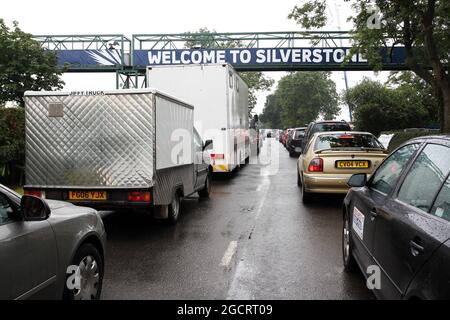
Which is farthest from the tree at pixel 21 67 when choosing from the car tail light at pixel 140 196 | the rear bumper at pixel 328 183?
the rear bumper at pixel 328 183

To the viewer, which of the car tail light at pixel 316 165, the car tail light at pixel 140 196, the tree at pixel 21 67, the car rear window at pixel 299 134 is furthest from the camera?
the car rear window at pixel 299 134

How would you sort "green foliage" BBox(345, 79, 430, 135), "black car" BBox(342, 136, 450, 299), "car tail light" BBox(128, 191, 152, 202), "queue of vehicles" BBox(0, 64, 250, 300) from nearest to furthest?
1. "black car" BBox(342, 136, 450, 299)
2. "queue of vehicles" BBox(0, 64, 250, 300)
3. "car tail light" BBox(128, 191, 152, 202)
4. "green foliage" BBox(345, 79, 430, 135)

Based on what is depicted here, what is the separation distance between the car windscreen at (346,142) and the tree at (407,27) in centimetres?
653

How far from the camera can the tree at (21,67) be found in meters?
16.2

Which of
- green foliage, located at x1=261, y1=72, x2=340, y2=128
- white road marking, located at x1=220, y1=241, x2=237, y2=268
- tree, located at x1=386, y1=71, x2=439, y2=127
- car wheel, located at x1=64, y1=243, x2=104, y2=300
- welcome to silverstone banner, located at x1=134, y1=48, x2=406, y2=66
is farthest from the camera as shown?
green foliage, located at x1=261, y1=72, x2=340, y2=128

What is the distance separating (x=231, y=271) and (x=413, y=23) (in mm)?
16521

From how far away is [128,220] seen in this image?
784cm

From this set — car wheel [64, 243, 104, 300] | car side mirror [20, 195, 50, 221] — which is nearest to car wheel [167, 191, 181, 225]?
car wheel [64, 243, 104, 300]

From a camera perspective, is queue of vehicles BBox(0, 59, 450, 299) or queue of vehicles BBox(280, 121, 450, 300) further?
queue of vehicles BBox(0, 59, 450, 299)

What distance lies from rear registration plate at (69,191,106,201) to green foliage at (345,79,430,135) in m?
22.0

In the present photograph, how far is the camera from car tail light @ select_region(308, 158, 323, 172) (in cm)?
862

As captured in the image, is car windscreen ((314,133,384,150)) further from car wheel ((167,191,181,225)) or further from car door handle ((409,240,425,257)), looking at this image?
car door handle ((409,240,425,257))

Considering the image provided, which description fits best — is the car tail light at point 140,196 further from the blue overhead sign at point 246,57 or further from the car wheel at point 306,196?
the blue overhead sign at point 246,57

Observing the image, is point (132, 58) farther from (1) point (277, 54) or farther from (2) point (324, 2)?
(2) point (324, 2)
